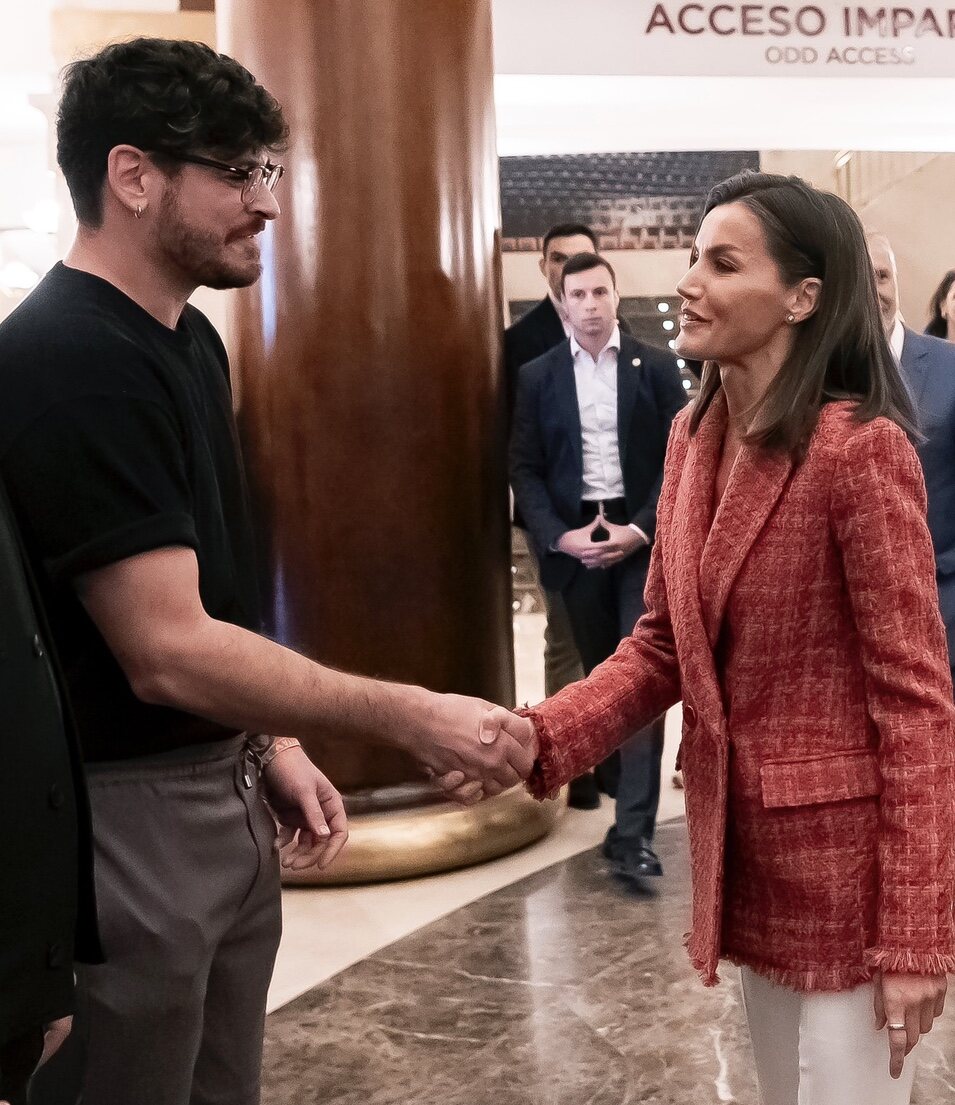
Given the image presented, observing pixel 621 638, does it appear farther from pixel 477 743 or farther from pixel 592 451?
pixel 477 743

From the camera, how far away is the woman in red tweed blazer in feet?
4.87

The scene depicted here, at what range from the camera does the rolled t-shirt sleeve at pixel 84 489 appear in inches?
52.4

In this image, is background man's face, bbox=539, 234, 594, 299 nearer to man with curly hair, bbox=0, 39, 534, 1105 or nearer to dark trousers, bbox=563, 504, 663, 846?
dark trousers, bbox=563, 504, 663, 846

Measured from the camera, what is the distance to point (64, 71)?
4.97 ft

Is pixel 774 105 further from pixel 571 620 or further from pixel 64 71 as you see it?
pixel 64 71

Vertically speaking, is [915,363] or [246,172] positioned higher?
[246,172]

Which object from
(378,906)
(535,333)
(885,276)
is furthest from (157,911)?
(535,333)

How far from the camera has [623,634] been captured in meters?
4.18

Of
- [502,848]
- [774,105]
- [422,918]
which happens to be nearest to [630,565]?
[502,848]

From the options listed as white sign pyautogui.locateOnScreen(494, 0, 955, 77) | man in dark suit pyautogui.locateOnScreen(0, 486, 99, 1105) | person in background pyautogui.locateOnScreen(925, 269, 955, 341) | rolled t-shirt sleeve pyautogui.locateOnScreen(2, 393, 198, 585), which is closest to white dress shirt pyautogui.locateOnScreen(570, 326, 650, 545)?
person in background pyautogui.locateOnScreen(925, 269, 955, 341)

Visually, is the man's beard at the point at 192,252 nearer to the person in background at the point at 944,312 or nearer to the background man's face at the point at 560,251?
the background man's face at the point at 560,251

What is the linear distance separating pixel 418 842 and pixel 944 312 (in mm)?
2714

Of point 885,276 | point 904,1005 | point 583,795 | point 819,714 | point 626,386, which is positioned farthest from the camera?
point 583,795

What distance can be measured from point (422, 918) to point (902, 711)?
2.33 m
